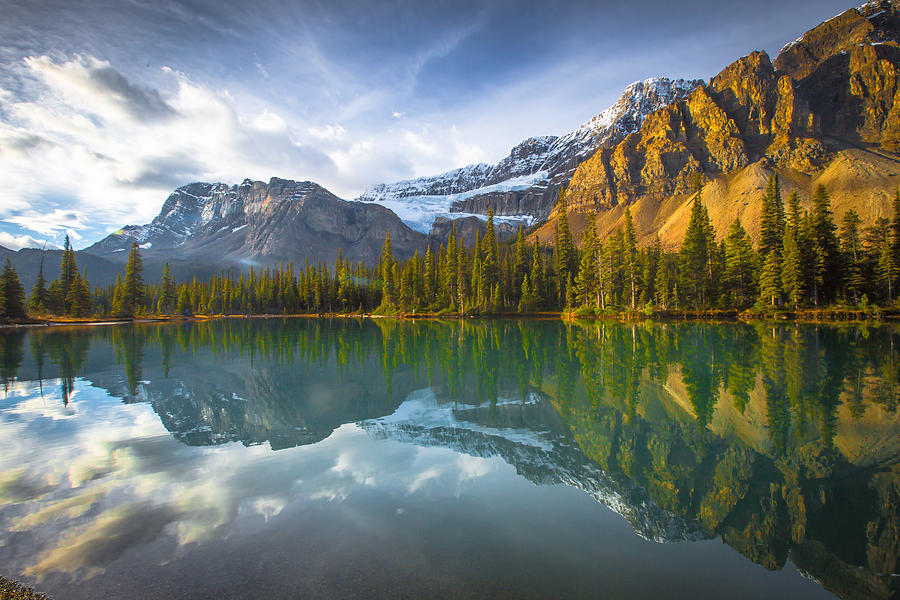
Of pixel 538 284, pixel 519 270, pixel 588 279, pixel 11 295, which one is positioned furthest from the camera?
pixel 519 270

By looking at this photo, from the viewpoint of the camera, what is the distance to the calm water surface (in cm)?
508

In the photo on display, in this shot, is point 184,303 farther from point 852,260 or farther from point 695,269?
point 852,260

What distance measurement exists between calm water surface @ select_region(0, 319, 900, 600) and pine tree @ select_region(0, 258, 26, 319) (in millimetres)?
65952

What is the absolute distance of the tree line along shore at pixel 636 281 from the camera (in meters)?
51.0

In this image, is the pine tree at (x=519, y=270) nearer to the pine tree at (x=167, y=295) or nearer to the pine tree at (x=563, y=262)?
the pine tree at (x=563, y=262)

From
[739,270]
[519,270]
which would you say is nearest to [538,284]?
[519,270]

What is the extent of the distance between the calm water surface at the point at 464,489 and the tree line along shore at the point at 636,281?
1802 inches

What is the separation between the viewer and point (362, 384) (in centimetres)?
1748

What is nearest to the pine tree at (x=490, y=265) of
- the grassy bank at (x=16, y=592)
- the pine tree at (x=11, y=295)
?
the pine tree at (x=11, y=295)

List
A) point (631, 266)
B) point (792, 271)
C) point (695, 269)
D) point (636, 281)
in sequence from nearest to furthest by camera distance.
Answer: point (792, 271), point (631, 266), point (695, 269), point (636, 281)

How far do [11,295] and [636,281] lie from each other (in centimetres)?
9314

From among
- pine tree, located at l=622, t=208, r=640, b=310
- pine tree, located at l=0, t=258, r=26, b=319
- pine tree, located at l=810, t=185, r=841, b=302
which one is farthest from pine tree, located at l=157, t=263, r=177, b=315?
pine tree, located at l=810, t=185, r=841, b=302

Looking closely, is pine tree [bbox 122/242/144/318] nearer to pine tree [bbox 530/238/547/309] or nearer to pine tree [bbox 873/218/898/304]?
pine tree [bbox 530/238/547/309]

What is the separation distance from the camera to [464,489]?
7629 millimetres
